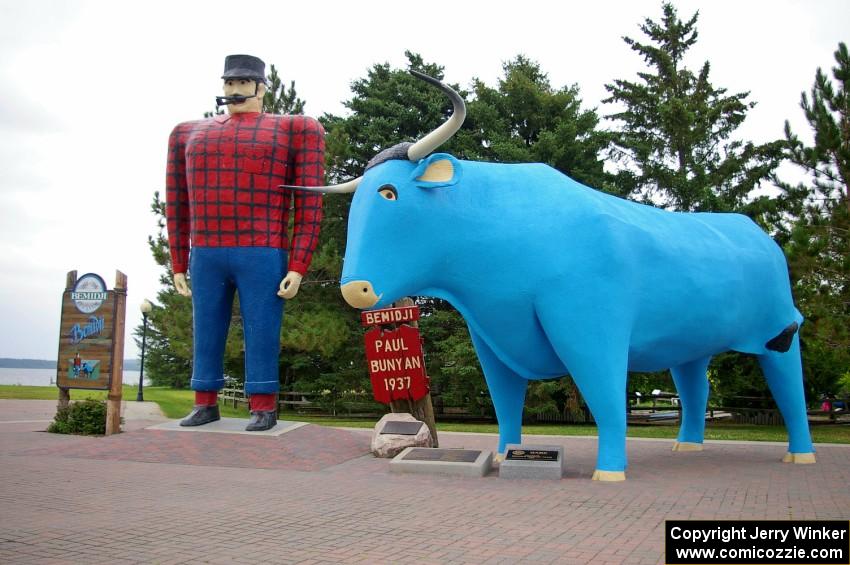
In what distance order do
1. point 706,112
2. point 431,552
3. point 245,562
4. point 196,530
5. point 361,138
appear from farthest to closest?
1. point 361,138
2. point 706,112
3. point 196,530
4. point 431,552
5. point 245,562

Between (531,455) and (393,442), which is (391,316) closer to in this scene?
(393,442)

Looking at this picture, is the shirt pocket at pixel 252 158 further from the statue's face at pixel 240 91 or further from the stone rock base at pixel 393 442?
the stone rock base at pixel 393 442

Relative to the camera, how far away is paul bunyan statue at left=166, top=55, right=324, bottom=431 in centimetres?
907

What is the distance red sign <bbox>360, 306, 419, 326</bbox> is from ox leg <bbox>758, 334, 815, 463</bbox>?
453 cm

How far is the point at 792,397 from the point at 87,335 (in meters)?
9.97

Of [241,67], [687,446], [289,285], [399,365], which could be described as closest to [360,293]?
[289,285]

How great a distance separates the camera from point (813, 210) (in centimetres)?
1248

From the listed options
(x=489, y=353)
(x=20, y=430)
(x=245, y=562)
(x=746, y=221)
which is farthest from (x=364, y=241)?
(x=20, y=430)

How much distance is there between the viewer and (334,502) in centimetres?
579

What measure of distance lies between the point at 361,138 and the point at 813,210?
13336 millimetres

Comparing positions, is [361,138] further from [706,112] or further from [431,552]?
[431,552]

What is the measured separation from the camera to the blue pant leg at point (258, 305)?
913cm

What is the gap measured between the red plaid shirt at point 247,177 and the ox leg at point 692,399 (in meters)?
5.25

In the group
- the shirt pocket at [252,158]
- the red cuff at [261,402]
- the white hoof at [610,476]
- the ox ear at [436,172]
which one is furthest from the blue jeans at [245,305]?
the white hoof at [610,476]
